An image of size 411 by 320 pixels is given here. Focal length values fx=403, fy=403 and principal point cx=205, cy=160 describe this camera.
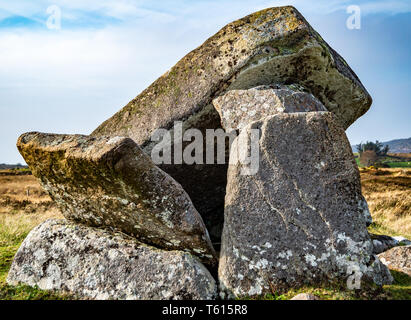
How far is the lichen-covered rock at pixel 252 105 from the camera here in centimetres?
590

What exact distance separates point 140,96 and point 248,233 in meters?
3.28

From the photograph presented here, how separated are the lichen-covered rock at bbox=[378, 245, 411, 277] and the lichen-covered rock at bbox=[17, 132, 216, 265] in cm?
302

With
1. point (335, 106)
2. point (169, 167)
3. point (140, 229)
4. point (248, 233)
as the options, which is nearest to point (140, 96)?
point (169, 167)

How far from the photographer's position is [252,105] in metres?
6.00

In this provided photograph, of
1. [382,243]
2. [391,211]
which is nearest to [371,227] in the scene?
[391,211]

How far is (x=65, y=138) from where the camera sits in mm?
5488

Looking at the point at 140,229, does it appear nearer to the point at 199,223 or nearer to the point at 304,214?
the point at 199,223

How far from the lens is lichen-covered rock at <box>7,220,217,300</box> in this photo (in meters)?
4.97

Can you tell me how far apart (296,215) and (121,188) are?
88.9 inches

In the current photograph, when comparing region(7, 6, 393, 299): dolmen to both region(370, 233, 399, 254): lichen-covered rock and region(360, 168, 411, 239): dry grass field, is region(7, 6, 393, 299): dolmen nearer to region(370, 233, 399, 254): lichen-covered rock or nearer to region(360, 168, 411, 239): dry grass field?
region(370, 233, 399, 254): lichen-covered rock

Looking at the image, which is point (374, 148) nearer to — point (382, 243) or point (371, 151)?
point (371, 151)

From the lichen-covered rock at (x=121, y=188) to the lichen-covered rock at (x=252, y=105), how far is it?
Answer: 1.40 meters

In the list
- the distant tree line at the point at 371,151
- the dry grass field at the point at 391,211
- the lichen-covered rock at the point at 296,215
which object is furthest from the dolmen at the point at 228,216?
the distant tree line at the point at 371,151

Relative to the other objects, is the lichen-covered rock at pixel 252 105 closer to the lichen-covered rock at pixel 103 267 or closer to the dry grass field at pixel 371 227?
the lichen-covered rock at pixel 103 267
